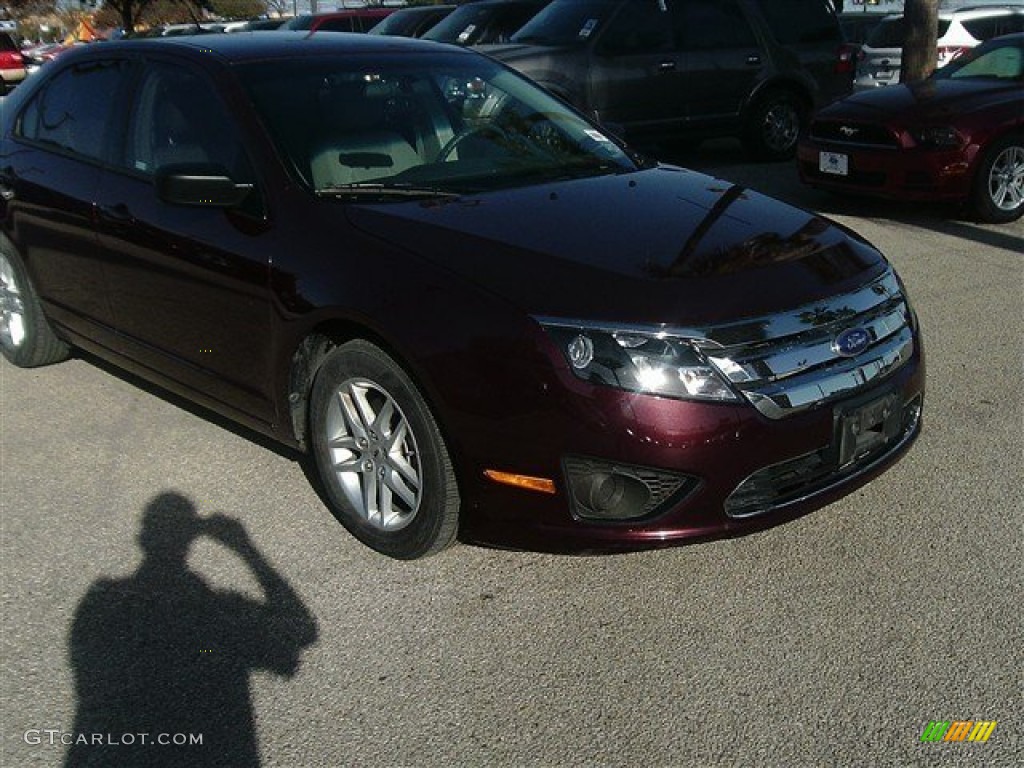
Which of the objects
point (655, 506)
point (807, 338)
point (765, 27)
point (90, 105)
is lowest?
point (765, 27)

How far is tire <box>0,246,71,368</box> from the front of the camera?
17.4ft

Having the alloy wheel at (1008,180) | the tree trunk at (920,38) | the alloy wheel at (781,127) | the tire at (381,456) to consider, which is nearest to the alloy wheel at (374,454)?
the tire at (381,456)

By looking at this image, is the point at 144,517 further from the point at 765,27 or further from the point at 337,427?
the point at 765,27

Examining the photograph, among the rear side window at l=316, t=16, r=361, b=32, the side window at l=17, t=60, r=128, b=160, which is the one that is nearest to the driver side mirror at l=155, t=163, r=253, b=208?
A: the side window at l=17, t=60, r=128, b=160

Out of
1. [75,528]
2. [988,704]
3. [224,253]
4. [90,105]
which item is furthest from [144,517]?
[988,704]

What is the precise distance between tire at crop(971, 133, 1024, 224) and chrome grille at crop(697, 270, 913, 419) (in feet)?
17.5

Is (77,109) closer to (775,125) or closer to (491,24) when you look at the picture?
(491,24)

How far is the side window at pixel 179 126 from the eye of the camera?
3.94 meters

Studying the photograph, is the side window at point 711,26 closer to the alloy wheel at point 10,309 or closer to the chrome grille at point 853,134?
the chrome grille at point 853,134

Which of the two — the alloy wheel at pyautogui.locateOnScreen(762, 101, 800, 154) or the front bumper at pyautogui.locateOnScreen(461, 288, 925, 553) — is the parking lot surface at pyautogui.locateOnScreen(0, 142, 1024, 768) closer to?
the front bumper at pyautogui.locateOnScreen(461, 288, 925, 553)

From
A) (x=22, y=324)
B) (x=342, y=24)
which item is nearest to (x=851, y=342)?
(x=22, y=324)

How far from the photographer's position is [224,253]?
12.5 ft

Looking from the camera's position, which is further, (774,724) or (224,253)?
(224,253)

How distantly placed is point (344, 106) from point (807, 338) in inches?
78.2
